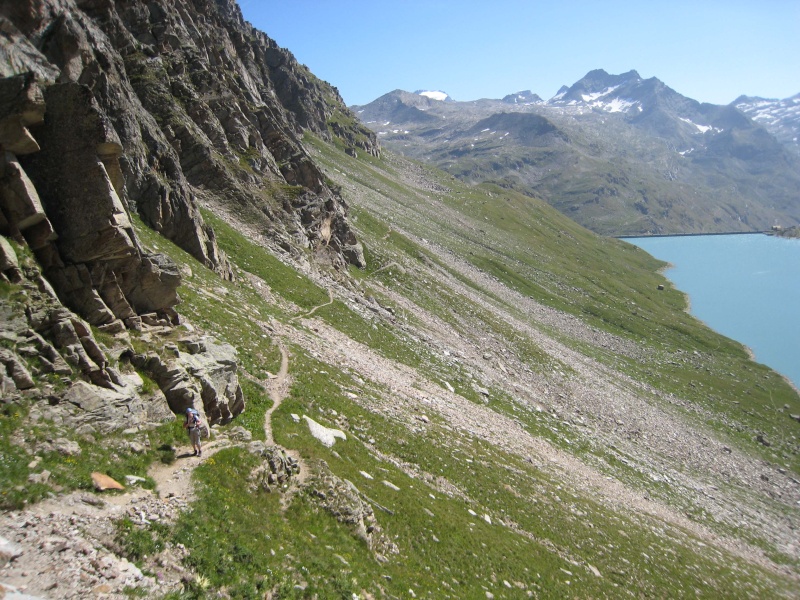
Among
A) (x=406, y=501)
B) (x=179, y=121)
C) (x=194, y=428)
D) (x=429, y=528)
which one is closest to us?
(x=194, y=428)

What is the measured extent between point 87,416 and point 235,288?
22606 mm

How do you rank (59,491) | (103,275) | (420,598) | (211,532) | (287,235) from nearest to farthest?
(59,491) → (211,532) → (420,598) → (103,275) → (287,235)

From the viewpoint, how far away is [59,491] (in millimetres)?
11234

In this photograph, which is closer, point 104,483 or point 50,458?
point 50,458

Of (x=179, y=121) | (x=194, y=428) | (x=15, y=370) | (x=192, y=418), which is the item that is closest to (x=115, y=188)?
(x=15, y=370)

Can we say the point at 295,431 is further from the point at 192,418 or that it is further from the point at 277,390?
the point at 192,418

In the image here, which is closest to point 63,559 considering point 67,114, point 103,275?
point 103,275

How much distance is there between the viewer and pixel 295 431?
21766mm

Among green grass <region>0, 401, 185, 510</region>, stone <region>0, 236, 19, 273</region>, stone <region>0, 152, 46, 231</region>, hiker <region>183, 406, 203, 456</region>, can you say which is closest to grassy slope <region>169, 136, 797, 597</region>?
hiker <region>183, 406, 203, 456</region>

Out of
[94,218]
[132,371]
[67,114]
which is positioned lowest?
[132,371]

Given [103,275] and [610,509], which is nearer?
[103,275]

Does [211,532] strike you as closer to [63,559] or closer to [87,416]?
[63,559]

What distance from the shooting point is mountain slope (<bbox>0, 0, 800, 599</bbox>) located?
40.4ft

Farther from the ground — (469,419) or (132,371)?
(132,371)
